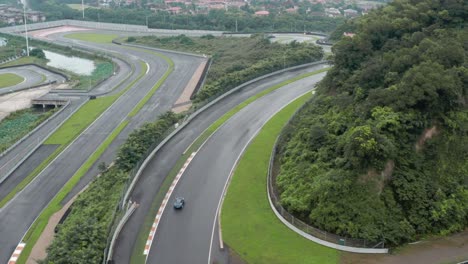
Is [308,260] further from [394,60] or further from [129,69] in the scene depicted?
[129,69]

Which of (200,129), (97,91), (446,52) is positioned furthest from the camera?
(97,91)

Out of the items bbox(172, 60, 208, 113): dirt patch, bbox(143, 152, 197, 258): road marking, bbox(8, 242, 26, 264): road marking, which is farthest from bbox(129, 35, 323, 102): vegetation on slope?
bbox(8, 242, 26, 264): road marking

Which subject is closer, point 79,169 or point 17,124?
point 79,169

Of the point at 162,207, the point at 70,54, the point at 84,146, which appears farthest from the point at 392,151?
the point at 70,54

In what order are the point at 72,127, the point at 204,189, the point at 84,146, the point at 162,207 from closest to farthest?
the point at 162,207
the point at 204,189
the point at 84,146
the point at 72,127

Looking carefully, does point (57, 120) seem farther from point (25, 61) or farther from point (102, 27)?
point (102, 27)

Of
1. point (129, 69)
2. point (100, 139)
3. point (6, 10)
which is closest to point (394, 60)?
point (100, 139)

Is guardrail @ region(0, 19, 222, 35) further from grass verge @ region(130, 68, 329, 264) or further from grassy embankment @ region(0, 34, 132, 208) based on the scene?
grass verge @ region(130, 68, 329, 264)
